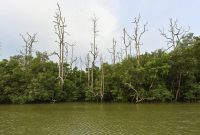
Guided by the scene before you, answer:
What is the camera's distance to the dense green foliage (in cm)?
3884

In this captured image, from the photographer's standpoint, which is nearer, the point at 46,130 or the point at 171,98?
the point at 46,130

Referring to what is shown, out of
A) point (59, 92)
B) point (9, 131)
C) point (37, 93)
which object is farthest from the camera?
point (59, 92)

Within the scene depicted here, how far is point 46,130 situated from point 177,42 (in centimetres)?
3158

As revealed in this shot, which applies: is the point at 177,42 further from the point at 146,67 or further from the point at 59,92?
the point at 59,92

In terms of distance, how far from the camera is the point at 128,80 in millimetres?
39031

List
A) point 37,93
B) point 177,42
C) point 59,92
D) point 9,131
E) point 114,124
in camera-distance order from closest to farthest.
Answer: point 9,131 < point 114,124 < point 37,93 < point 59,92 < point 177,42

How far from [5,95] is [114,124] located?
79.8 feet

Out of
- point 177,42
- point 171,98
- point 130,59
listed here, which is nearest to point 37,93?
point 130,59

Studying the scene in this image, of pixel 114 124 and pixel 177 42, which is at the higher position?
pixel 177 42

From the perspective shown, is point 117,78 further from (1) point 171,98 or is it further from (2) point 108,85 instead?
(1) point 171,98

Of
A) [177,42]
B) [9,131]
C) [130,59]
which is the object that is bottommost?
[9,131]

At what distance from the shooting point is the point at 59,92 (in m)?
41.2

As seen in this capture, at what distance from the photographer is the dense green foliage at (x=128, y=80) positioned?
3884 centimetres

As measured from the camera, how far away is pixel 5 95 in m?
39.9
